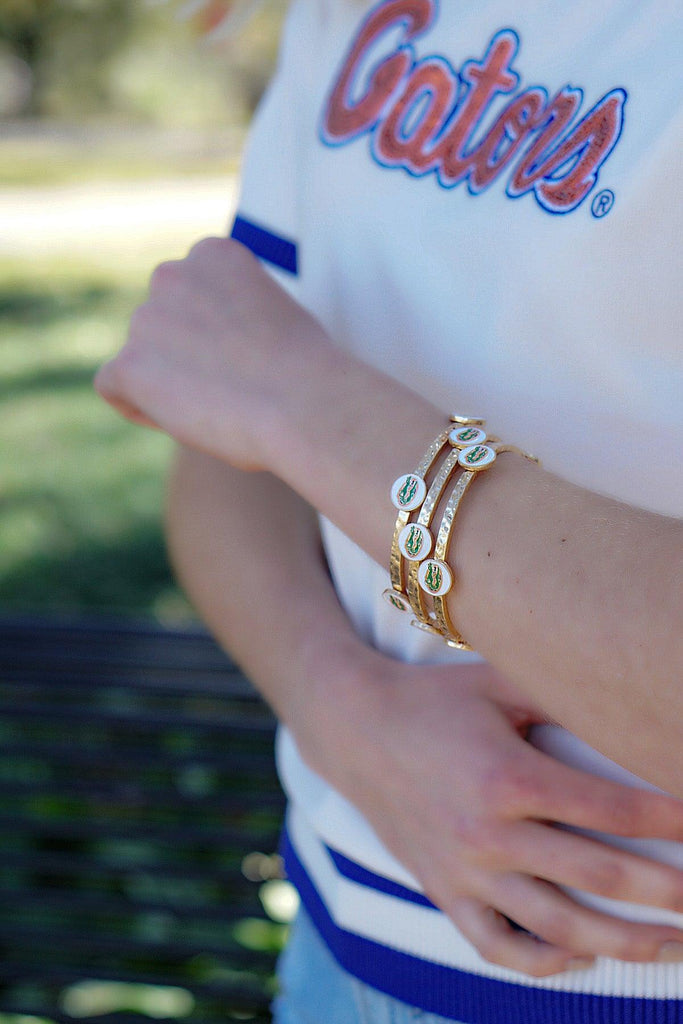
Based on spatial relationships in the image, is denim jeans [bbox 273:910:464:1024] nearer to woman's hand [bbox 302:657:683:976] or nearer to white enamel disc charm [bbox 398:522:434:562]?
woman's hand [bbox 302:657:683:976]

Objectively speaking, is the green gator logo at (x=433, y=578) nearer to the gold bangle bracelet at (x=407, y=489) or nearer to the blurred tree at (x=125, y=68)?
the gold bangle bracelet at (x=407, y=489)

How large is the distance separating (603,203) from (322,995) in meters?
0.76

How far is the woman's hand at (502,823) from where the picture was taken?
31.0 inches

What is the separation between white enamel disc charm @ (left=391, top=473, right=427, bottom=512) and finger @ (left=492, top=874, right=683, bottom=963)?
0.99 ft

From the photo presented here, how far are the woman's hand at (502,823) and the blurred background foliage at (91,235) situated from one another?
0.88 metres

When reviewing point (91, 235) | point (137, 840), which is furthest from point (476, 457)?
point (91, 235)

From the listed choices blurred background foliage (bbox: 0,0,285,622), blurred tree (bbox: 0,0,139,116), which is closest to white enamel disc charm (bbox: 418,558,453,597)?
blurred background foliage (bbox: 0,0,285,622)

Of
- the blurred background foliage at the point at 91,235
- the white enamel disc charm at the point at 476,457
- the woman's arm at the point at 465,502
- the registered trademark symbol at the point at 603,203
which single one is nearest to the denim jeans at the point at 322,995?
the woman's arm at the point at 465,502

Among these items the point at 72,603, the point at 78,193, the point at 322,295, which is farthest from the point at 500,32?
the point at 78,193

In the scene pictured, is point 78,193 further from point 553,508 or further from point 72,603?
point 553,508

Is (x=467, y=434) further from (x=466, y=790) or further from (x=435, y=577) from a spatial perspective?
(x=466, y=790)

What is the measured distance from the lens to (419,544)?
745mm

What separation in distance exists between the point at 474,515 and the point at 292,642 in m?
0.37

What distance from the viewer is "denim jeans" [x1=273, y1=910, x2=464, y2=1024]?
0.96 m
